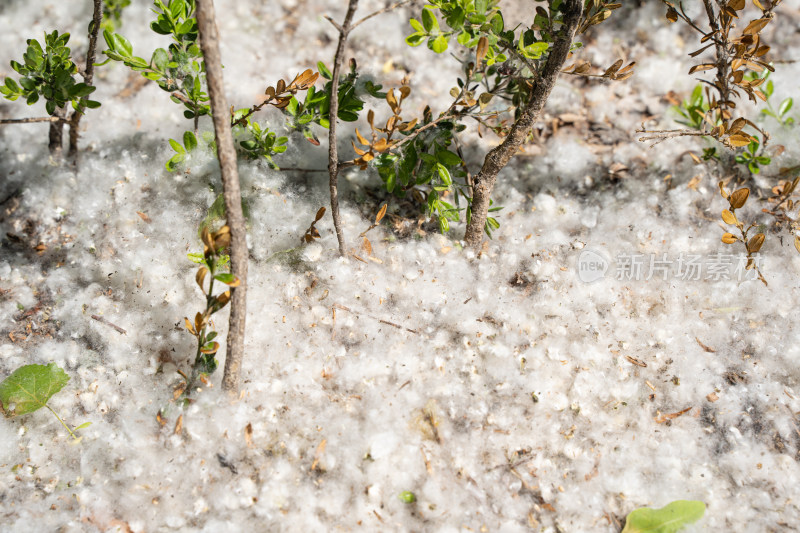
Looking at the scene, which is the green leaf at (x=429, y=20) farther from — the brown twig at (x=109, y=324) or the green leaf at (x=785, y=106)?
the green leaf at (x=785, y=106)

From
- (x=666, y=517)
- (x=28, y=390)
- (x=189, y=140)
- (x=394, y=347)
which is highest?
(x=189, y=140)

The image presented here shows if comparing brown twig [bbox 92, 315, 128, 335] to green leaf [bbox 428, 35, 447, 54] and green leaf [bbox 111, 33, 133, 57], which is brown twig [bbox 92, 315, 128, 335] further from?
green leaf [bbox 428, 35, 447, 54]

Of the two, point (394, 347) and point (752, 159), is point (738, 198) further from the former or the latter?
point (394, 347)

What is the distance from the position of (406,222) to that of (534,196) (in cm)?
52

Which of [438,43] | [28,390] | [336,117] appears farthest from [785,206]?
[28,390]

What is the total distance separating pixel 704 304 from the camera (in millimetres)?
2041

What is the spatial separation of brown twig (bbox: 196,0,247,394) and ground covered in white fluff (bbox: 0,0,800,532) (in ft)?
0.86

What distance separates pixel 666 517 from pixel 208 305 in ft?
4.62

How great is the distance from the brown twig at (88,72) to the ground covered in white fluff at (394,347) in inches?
2.6

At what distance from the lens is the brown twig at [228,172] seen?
4.18 ft

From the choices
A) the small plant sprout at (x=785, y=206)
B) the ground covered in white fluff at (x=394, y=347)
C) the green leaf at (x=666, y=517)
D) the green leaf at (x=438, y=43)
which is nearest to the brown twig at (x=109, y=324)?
the ground covered in white fluff at (x=394, y=347)

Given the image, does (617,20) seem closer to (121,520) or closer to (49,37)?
(49,37)

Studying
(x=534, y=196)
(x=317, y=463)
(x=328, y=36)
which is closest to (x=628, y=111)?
(x=534, y=196)

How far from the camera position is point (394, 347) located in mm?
1901
